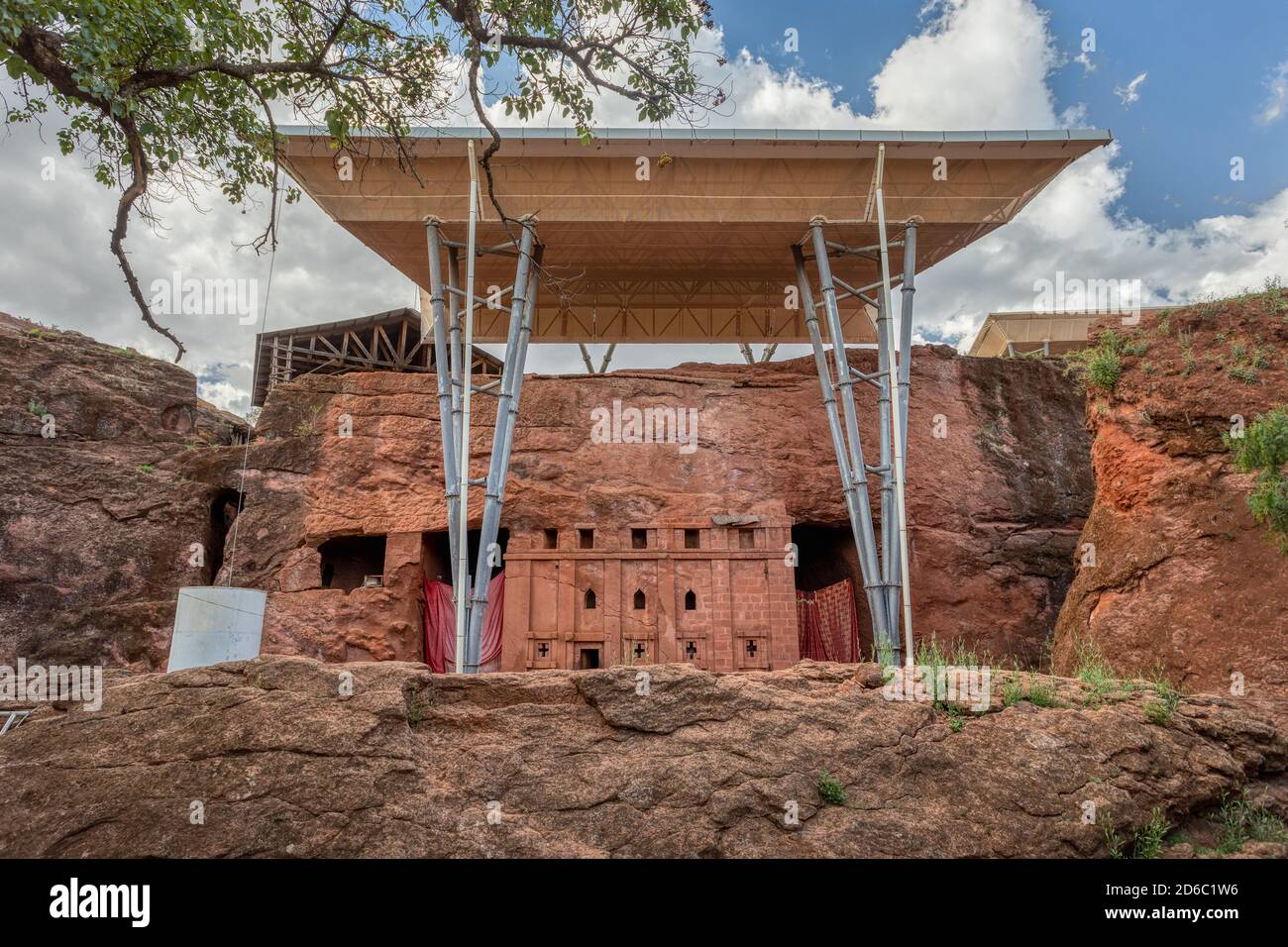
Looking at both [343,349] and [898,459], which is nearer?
[898,459]

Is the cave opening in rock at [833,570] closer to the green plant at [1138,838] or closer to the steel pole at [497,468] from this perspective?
the steel pole at [497,468]

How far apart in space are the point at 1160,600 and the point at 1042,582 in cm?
746

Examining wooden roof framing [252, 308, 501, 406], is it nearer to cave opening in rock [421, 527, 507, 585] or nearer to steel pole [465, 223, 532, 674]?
cave opening in rock [421, 527, 507, 585]

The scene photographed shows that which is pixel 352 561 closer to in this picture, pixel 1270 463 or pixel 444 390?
pixel 444 390

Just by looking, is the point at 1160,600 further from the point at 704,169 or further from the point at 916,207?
the point at 704,169

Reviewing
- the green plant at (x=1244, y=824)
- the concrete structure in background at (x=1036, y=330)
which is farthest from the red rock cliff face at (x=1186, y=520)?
the concrete structure in background at (x=1036, y=330)

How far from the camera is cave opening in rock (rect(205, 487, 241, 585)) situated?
57.7 feet

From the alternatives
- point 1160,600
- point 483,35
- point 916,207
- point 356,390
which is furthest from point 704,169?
point 1160,600

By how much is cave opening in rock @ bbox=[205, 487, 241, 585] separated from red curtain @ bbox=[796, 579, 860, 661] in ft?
41.5

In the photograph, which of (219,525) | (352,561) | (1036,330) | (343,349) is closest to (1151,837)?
(352,561)

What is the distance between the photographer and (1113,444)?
479 inches

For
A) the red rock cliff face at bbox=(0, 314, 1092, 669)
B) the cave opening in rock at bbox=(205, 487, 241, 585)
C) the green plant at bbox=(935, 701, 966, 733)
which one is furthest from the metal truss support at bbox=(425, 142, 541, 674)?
the green plant at bbox=(935, 701, 966, 733)

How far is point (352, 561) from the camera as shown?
18750 mm

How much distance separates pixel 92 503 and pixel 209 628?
36.7 ft
